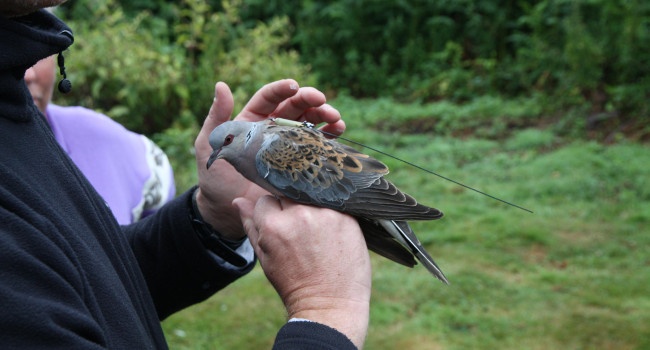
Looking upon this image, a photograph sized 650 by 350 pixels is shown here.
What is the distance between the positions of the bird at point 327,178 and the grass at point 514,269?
2.72 metres

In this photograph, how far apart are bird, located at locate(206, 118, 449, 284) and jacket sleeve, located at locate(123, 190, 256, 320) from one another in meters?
0.25

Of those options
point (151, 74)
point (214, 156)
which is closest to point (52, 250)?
point (214, 156)

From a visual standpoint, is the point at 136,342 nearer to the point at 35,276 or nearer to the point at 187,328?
the point at 35,276

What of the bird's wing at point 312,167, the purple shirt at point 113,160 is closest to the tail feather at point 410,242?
the bird's wing at point 312,167

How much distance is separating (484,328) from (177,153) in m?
3.76

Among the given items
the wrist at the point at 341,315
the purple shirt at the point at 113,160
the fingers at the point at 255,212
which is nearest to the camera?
the wrist at the point at 341,315

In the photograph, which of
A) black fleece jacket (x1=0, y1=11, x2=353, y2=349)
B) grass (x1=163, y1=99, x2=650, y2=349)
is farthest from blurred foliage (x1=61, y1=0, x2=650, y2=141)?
black fleece jacket (x1=0, y1=11, x2=353, y2=349)

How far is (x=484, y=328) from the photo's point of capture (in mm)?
4688

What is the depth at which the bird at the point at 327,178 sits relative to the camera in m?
1.97

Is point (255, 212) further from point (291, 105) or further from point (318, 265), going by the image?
point (291, 105)

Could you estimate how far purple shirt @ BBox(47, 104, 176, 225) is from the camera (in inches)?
128

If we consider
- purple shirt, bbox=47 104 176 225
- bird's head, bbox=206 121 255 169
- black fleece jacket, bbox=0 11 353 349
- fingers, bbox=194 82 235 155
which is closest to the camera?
black fleece jacket, bbox=0 11 353 349

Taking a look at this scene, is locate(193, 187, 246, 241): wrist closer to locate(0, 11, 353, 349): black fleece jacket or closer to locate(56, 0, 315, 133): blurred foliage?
locate(0, 11, 353, 349): black fleece jacket

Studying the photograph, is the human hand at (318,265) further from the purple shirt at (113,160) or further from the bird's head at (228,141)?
the purple shirt at (113,160)
